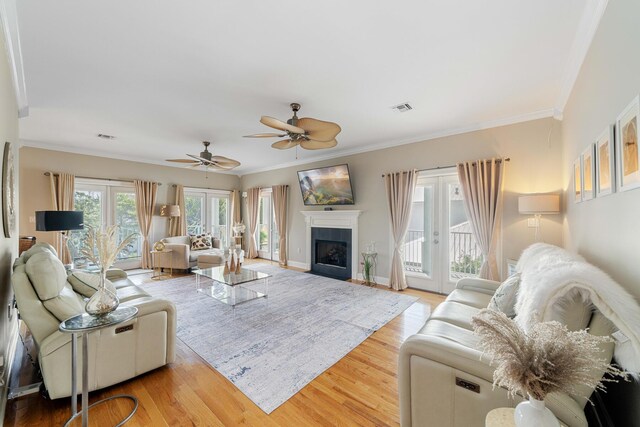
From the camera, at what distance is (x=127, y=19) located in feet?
6.05

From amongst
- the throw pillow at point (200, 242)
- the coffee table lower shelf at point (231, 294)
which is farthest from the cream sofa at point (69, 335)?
the throw pillow at point (200, 242)

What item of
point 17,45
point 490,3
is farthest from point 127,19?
point 490,3

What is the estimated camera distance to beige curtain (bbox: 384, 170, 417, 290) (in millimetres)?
4578

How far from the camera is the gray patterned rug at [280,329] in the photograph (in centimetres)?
218

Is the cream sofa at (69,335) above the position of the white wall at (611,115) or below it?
below

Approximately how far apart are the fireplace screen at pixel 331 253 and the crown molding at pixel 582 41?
4117mm

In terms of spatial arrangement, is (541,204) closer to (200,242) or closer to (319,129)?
(319,129)

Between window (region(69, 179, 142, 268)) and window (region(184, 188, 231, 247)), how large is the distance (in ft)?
4.10

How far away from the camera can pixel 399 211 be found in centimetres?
467

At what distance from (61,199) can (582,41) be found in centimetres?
774

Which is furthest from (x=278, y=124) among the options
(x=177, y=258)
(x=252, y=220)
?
(x=252, y=220)

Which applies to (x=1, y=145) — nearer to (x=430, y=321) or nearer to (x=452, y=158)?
(x=430, y=321)

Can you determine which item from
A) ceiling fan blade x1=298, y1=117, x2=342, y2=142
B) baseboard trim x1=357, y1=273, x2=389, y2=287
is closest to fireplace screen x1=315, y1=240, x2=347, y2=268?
baseboard trim x1=357, y1=273, x2=389, y2=287

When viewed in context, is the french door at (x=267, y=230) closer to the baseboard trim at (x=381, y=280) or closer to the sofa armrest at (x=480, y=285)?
the baseboard trim at (x=381, y=280)
